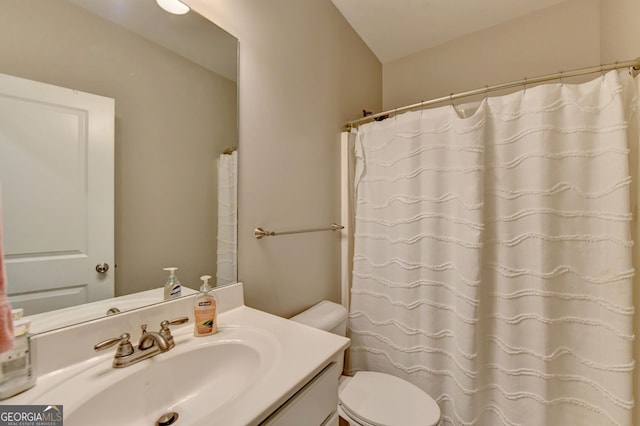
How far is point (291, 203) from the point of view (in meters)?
1.33

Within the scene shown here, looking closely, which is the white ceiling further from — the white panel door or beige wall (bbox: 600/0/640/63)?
the white panel door

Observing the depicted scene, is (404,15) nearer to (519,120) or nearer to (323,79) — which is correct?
(323,79)

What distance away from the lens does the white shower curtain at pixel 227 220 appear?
104 centimetres

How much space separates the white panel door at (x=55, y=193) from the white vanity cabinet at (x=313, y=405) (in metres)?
0.60

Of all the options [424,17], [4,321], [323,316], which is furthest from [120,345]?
[424,17]

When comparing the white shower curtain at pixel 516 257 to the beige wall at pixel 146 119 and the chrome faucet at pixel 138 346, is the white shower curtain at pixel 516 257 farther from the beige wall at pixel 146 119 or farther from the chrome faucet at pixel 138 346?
the chrome faucet at pixel 138 346

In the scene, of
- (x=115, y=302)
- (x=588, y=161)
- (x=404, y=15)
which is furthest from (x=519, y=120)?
(x=115, y=302)

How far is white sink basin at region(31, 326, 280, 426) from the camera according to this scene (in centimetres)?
59

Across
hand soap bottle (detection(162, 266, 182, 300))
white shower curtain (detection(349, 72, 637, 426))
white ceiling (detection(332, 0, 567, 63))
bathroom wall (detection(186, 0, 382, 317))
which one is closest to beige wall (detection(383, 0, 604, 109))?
white ceiling (detection(332, 0, 567, 63))

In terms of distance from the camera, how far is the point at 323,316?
135 centimetres

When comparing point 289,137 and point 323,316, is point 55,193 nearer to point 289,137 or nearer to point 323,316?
point 289,137

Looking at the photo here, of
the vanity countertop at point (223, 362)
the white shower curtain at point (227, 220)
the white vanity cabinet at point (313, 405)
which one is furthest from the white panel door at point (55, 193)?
the white vanity cabinet at point (313, 405)

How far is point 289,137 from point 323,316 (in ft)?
3.00

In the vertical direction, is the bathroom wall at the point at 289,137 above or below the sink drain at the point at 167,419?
above
